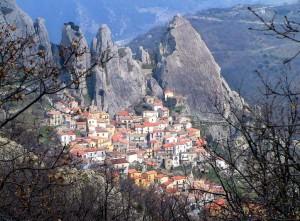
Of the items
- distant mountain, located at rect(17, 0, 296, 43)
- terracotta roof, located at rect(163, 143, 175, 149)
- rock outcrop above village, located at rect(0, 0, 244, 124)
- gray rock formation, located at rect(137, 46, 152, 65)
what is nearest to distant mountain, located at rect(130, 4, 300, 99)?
gray rock formation, located at rect(137, 46, 152, 65)

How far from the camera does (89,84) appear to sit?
144ft

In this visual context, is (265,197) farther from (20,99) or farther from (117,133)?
(117,133)

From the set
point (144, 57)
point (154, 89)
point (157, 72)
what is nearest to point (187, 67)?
point (157, 72)

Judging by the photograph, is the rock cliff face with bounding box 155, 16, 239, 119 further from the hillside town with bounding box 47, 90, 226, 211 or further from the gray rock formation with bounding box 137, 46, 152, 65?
the hillside town with bounding box 47, 90, 226, 211

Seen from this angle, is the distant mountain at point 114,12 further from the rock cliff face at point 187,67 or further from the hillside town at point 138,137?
the hillside town at point 138,137

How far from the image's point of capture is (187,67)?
52500mm

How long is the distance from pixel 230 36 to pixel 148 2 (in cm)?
4788

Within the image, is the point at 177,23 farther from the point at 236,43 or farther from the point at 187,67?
the point at 236,43

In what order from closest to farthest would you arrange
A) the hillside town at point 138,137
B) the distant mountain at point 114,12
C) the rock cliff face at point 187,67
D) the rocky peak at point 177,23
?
1. the hillside town at point 138,137
2. the rock cliff face at point 187,67
3. the rocky peak at point 177,23
4. the distant mountain at point 114,12

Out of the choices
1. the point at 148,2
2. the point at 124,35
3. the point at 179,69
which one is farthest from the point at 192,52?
the point at 148,2

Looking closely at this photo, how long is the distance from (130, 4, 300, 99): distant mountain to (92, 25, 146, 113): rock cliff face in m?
7.15

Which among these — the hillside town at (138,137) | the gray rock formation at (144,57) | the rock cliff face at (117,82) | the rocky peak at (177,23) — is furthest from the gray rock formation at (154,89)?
the rocky peak at (177,23)

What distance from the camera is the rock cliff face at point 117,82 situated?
43.8m

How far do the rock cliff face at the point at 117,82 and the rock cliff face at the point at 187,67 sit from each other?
2.87 metres
